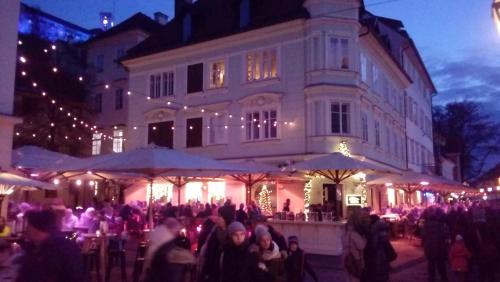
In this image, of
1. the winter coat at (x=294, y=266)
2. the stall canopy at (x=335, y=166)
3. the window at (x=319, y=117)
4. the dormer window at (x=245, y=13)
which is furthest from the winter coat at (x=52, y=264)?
the dormer window at (x=245, y=13)

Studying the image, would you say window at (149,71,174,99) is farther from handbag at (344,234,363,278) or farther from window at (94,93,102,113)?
handbag at (344,234,363,278)

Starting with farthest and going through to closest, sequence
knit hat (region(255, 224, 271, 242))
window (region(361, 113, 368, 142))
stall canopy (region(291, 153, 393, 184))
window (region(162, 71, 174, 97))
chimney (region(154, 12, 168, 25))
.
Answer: chimney (region(154, 12, 168, 25))
window (region(162, 71, 174, 97))
window (region(361, 113, 368, 142))
stall canopy (region(291, 153, 393, 184))
knit hat (region(255, 224, 271, 242))

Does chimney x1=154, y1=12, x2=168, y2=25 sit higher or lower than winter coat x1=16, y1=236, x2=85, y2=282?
higher

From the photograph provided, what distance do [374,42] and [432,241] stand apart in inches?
738

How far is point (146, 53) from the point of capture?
30.5 m

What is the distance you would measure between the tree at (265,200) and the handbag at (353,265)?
18.0 m

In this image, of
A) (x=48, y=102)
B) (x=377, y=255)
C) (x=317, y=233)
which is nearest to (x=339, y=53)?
(x=317, y=233)

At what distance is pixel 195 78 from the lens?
2880 centimetres

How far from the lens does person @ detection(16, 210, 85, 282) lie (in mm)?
4266

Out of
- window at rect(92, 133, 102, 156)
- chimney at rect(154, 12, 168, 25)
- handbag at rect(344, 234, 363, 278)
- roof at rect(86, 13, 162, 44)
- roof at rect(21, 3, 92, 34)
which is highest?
roof at rect(21, 3, 92, 34)

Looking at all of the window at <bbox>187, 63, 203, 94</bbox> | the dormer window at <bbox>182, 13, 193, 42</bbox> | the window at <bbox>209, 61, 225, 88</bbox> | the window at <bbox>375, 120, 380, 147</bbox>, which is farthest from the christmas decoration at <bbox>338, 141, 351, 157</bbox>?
the dormer window at <bbox>182, 13, 193, 42</bbox>

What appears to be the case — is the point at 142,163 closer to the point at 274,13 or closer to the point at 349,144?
the point at 349,144

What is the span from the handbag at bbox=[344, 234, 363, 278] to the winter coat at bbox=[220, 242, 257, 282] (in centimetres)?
188

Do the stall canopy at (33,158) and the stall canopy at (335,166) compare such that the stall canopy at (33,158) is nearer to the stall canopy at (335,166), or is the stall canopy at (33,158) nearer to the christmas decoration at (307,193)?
the stall canopy at (335,166)
